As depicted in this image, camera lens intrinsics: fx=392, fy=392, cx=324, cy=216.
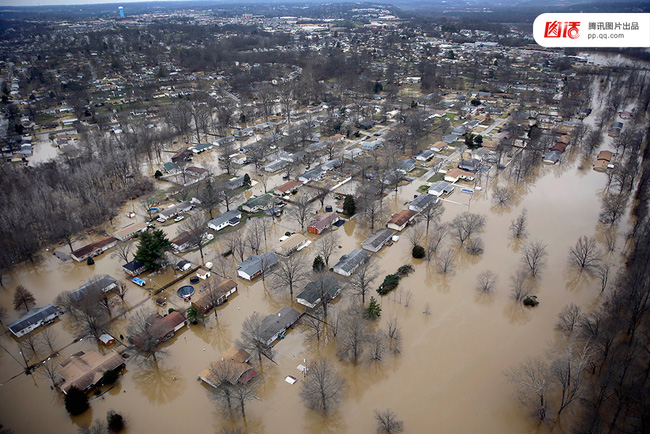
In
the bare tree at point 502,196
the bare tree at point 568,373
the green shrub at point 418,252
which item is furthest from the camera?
the bare tree at point 502,196

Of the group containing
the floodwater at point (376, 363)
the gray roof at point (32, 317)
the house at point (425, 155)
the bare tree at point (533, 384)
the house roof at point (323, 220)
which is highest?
the house at point (425, 155)

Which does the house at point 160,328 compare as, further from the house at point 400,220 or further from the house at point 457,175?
the house at point 457,175

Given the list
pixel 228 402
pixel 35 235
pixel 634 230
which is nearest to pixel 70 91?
pixel 35 235

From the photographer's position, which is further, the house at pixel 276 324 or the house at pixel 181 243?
the house at pixel 181 243

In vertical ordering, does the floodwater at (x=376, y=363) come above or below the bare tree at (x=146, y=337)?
below

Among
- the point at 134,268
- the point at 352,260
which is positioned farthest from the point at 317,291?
the point at 134,268

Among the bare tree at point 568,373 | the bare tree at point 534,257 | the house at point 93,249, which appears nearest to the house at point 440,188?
the bare tree at point 534,257

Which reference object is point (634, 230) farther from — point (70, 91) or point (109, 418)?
point (70, 91)
